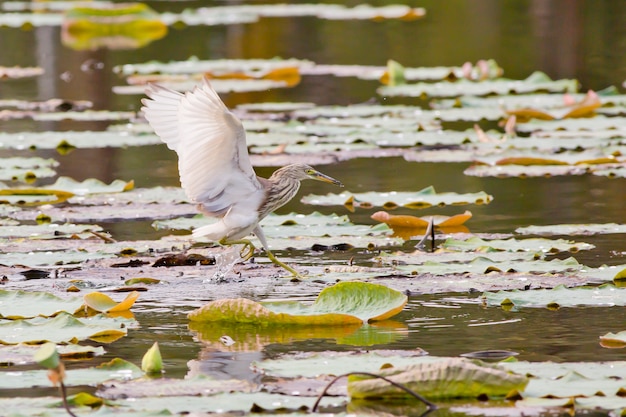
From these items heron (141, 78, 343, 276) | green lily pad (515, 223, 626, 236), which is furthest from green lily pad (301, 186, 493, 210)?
heron (141, 78, 343, 276)

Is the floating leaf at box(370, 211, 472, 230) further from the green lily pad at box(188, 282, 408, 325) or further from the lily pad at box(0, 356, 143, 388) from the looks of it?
the lily pad at box(0, 356, 143, 388)

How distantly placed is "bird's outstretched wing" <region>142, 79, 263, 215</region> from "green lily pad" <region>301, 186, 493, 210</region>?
162cm

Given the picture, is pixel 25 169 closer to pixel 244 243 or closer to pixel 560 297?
pixel 244 243

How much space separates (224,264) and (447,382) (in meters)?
2.31

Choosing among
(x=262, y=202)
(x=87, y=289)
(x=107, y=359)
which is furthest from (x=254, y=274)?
(x=107, y=359)

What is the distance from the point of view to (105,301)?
5.30 metres

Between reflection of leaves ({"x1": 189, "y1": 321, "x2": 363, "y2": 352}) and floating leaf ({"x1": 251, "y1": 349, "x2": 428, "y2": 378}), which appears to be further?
reflection of leaves ({"x1": 189, "y1": 321, "x2": 363, "y2": 352})

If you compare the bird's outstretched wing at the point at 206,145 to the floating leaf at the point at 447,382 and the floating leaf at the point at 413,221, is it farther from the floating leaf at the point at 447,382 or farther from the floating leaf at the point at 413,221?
the floating leaf at the point at 447,382

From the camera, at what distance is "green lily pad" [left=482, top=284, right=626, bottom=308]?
5215 millimetres

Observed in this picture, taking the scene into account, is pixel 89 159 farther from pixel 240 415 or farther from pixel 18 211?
pixel 240 415

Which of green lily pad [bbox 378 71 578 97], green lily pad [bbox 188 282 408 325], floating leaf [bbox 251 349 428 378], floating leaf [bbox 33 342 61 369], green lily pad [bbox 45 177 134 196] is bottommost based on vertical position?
floating leaf [bbox 251 349 428 378]

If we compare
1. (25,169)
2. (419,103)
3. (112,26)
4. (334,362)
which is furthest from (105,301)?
(112,26)

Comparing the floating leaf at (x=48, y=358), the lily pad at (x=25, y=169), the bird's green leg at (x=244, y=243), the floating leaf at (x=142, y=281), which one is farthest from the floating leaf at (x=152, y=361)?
the lily pad at (x=25, y=169)

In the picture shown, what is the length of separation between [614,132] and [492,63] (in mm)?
4532
